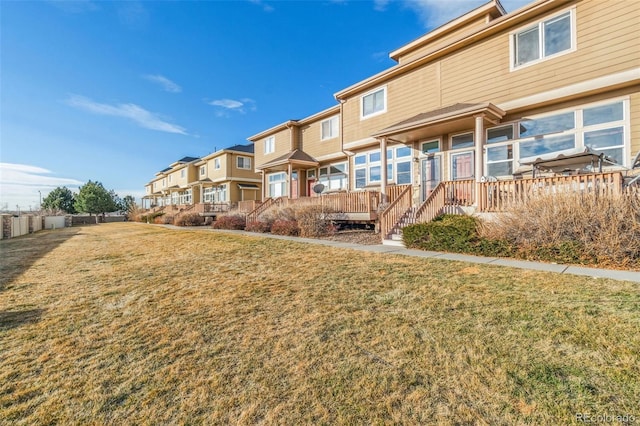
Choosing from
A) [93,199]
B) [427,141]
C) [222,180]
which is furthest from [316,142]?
[93,199]

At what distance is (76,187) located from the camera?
53.9 metres

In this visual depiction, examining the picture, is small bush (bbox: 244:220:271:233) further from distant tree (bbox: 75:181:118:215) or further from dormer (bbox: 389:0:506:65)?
distant tree (bbox: 75:181:118:215)

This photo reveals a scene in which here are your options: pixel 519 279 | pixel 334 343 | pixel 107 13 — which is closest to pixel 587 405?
pixel 334 343

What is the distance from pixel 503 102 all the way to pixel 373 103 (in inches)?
250

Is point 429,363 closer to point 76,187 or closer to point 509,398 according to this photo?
point 509,398

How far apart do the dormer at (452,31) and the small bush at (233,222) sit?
12.3 metres

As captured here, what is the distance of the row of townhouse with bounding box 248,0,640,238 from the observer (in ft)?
27.0

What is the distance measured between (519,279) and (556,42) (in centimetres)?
913

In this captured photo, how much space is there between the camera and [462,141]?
11789mm

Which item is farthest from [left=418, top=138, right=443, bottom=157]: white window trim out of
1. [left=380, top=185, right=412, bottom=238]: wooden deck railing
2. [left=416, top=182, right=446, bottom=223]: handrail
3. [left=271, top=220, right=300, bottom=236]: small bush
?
[left=271, top=220, right=300, bottom=236]: small bush

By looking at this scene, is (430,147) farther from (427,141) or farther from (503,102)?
(503,102)

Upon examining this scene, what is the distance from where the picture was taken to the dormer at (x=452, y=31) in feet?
39.0

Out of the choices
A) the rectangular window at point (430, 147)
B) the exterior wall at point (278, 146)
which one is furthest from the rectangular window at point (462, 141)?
the exterior wall at point (278, 146)

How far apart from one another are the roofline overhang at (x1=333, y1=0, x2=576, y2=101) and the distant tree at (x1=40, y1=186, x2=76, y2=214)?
61.4m
